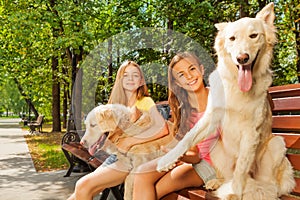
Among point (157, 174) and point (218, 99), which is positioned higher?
point (218, 99)

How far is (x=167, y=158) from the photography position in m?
2.05

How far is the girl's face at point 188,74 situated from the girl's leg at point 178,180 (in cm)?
52

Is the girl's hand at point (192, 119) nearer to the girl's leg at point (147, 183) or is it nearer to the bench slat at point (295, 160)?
the girl's leg at point (147, 183)

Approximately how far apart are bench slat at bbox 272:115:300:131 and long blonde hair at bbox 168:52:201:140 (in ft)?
1.86

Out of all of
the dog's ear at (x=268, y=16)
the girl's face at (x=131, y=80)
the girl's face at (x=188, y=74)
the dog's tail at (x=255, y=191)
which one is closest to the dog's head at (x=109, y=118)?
the girl's face at (x=131, y=80)

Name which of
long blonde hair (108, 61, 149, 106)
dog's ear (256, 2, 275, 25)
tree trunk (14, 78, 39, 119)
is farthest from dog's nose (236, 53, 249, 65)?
tree trunk (14, 78, 39, 119)

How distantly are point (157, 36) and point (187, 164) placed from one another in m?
0.93

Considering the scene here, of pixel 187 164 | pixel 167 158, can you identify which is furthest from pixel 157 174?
pixel 167 158

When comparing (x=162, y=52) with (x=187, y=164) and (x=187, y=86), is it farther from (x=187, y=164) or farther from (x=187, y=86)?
(x=187, y=164)

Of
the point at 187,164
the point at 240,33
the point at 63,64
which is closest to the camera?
the point at 240,33

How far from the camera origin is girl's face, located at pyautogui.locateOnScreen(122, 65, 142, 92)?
276cm

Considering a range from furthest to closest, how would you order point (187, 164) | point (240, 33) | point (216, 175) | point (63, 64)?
point (63, 64) → point (187, 164) → point (216, 175) → point (240, 33)

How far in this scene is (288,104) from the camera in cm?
248

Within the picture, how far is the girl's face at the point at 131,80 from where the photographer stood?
276cm
